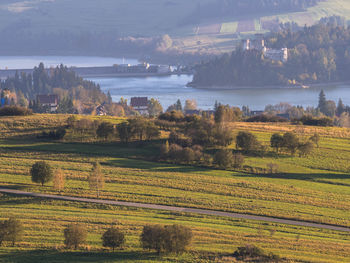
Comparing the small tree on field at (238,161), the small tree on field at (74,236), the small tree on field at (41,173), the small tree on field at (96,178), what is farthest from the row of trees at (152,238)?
the small tree on field at (238,161)

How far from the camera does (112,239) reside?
2480cm

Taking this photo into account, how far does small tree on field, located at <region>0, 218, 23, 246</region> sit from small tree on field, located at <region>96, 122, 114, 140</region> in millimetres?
21087

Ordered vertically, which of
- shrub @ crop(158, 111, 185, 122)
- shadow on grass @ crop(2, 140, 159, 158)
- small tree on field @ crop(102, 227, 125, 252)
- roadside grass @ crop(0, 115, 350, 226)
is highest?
shrub @ crop(158, 111, 185, 122)

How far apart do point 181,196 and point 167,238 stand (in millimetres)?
8891

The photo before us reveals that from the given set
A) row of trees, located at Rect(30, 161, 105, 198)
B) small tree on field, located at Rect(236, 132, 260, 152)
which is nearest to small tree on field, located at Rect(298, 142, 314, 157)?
small tree on field, located at Rect(236, 132, 260, 152)

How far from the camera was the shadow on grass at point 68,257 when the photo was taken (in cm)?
2376

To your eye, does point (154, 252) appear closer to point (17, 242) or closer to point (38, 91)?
point (17, 242)

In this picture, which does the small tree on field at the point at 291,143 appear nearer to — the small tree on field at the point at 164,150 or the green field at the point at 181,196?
the green field at the point at 181,196

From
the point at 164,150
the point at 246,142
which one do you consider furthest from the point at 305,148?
the point at 164,150

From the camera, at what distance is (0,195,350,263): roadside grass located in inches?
965

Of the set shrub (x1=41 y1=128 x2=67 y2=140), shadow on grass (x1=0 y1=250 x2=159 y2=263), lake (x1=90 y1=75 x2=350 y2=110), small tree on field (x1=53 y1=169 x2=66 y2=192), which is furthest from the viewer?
lake (x1=90 y1=75 x2=350 y2=110)

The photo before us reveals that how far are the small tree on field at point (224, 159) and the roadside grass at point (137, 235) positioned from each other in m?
10.5

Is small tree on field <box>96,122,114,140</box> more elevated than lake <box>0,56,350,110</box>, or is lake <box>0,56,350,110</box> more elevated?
lake <box>0,56,350,110</box>

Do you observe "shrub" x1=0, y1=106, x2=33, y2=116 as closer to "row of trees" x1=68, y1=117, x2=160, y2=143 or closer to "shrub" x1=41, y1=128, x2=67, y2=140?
"row of trees" x1=68, y1=117, x2=160, y2=143
